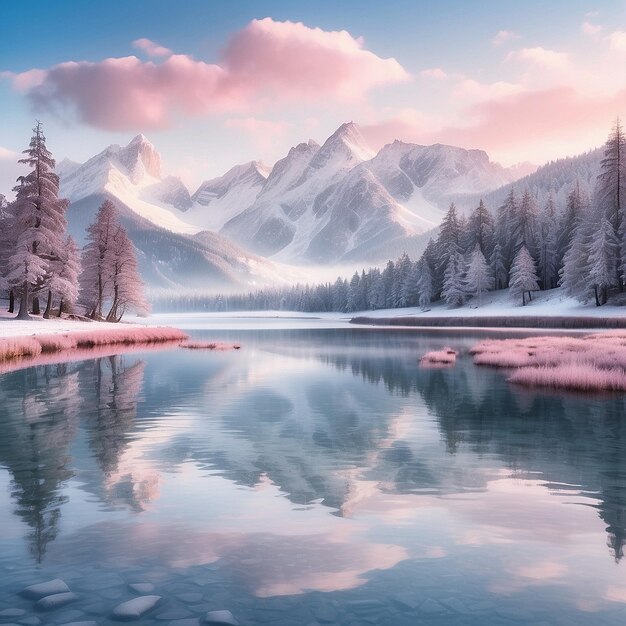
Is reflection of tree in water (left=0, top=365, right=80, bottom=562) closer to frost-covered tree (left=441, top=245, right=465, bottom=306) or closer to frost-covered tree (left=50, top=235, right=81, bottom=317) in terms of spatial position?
frost-covered tree (left=50, top=235, right=81, bottom=317)

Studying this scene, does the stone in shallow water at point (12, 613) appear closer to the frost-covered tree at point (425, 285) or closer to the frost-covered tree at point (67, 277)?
the frost-covered tree at point (67, 277)

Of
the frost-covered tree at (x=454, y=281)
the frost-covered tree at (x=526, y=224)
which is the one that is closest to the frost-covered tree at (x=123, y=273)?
the frost-covered tree at (x=454, y=281)

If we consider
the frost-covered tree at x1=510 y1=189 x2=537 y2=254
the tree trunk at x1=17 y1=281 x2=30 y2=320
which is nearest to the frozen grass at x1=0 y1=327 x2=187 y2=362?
the tree trunk at x1=17 y1=281 x2=30 y2=320

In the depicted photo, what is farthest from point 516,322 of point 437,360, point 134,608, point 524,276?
point 134,608

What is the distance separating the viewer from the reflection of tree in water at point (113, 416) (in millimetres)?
10875

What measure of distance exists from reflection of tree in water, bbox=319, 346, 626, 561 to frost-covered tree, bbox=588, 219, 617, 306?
1974 inches

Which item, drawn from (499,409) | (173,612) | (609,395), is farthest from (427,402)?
(173,612)

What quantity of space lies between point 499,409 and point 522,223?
288ft

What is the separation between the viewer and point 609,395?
22359 mm

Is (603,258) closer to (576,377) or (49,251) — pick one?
(576,377)

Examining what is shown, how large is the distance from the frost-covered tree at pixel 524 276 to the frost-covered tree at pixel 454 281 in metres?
10.7

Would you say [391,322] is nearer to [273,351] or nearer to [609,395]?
[273,351]

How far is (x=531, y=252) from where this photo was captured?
99.0 m

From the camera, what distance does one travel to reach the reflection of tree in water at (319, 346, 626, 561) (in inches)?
441
